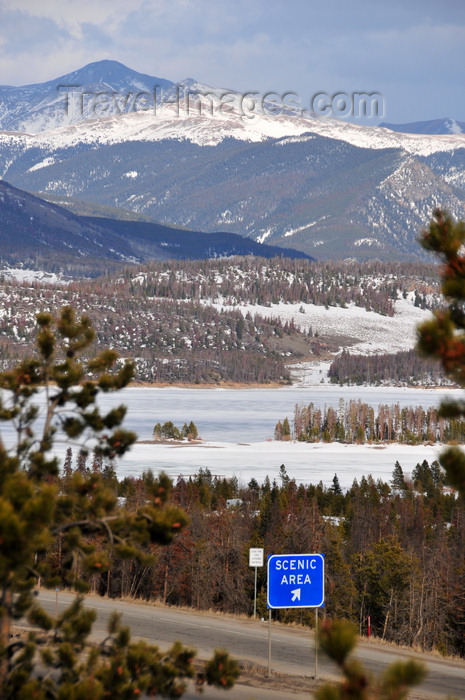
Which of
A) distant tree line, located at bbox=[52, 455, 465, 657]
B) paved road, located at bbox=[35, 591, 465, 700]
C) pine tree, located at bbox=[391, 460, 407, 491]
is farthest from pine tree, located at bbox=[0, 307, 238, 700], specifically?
pine tree, located at bbox=[391, 460, 407, 491]

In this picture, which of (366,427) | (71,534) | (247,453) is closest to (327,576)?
(71,534)

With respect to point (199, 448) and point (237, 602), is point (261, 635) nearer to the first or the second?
point (237, 602)

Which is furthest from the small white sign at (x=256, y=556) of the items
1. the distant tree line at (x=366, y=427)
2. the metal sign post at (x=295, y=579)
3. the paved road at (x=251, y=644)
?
the distant tree line at (x=366, y=427)

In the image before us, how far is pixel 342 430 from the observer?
144 meters

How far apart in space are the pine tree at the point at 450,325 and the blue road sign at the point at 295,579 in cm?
1264

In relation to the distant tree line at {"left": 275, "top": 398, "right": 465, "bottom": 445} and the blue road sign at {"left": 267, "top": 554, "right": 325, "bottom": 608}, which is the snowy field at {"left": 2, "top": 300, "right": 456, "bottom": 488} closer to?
the distant tree line at {"left": 275, "top": 398, "right": 465, "bottom": 445}

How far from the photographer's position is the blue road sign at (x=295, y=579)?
21.0 metres

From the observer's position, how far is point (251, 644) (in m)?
26.5

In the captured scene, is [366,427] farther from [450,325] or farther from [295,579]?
[450,325]

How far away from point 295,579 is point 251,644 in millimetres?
6098

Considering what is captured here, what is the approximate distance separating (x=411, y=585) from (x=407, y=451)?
8517 centimetres

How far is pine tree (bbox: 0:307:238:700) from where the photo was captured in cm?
941

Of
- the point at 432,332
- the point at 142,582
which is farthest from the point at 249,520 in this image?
the point at 432,332

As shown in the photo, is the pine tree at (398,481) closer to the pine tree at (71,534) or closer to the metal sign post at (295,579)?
the metal sign post at (295,579)
